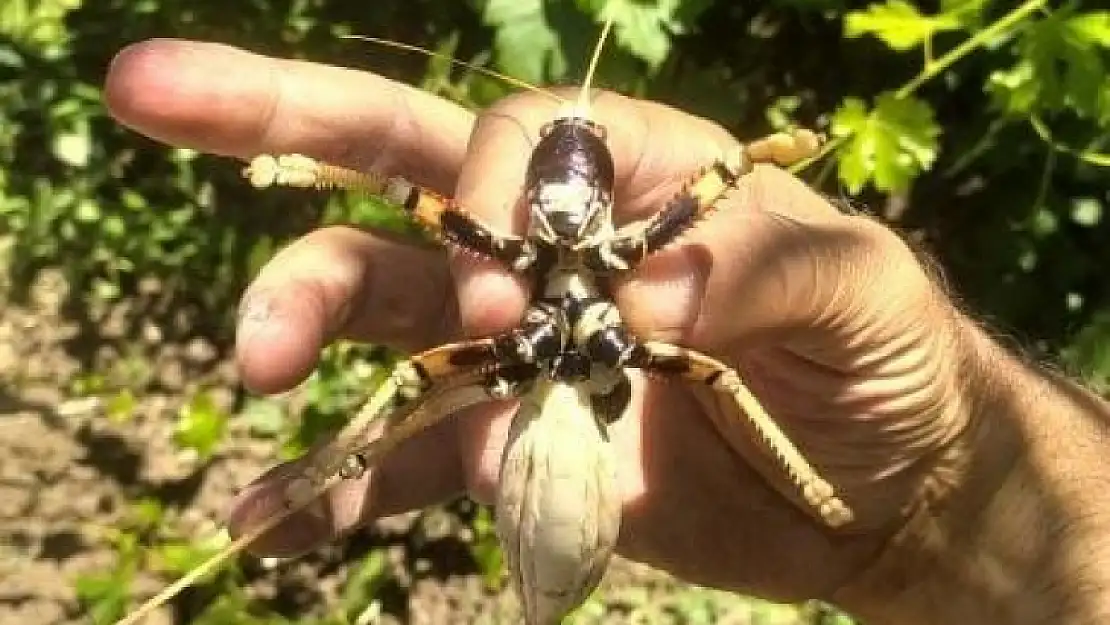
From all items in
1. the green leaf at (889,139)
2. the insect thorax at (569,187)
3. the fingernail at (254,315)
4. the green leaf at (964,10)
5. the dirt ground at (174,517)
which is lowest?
the dirt ground at (174,517)

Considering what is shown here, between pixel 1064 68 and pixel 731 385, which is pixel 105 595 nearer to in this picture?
pixel 731 385

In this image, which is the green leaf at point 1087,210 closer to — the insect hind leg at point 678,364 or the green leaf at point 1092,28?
the green leaf at point 1092,28

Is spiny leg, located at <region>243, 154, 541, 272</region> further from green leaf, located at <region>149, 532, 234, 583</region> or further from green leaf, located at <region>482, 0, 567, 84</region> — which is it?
green leaf, located at <region>149, 532, 234, 583</region>

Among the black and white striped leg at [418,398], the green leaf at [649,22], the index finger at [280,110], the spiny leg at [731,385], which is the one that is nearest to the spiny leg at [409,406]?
the black and white striped leg at [418,398]

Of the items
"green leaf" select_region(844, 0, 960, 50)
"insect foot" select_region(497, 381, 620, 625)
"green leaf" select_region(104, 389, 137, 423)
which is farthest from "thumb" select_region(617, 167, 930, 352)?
"green leaf" select_region(104, 389, 137, 423)

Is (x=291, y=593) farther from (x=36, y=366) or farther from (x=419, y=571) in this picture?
(x=36, y=366)

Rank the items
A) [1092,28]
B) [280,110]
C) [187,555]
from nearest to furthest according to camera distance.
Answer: [280,110], [1092,28], [187,555]

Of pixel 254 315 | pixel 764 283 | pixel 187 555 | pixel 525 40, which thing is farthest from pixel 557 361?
pixel 187 555

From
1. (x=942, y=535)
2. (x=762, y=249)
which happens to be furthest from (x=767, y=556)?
(x=762, y=249)
